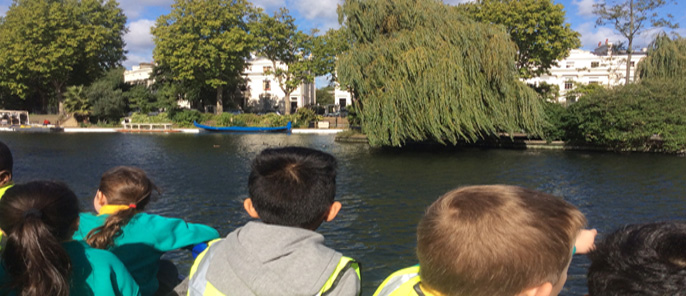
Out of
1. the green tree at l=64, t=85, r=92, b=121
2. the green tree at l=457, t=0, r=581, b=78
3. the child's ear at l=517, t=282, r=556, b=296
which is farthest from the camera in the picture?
the green tree at l=64, t=85, r=92, b=121

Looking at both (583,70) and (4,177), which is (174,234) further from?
(583,70)

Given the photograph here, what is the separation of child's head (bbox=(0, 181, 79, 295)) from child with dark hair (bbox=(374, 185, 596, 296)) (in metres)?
1.44

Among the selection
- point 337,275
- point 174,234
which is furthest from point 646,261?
point 174,234

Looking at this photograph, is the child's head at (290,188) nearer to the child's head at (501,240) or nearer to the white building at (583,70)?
the child's head at (501,240)

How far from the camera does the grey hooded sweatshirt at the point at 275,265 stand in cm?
163

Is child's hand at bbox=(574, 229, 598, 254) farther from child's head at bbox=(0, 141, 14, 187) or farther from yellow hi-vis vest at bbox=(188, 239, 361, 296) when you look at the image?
child's head at bbox=(0, 141, 14, 187)

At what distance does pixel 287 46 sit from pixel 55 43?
21.1 meters

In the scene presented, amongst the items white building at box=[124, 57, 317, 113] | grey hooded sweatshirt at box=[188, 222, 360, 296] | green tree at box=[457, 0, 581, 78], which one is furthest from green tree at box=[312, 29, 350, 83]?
grey hooded sweatshirt at box=[188, 222, 360, 296]

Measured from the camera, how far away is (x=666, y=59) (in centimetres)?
2564

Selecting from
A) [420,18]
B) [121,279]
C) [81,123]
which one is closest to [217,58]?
[81,123]

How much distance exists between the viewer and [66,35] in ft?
143

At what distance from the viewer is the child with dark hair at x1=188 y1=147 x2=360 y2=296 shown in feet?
5.37

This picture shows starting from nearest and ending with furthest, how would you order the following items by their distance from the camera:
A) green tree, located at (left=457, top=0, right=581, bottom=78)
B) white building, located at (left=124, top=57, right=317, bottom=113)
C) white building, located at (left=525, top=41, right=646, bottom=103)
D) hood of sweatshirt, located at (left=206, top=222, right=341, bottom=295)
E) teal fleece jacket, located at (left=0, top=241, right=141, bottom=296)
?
hood of sweatshirt, located at (left=206, top=222, right=341, bottom=295), teal fleece jacket, located at (left=0, top=241, right=141, bottom=296), green tree, located at (left=457, top=0, right=581, bottom=78), white building, located at (left=525, top=41, right=646, bottom=103), white building, located at (left=124, top=57, right=317, bottom=113)

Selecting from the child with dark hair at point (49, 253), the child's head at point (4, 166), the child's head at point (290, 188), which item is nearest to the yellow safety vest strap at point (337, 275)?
the child's head at point (290, 188)
